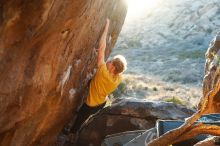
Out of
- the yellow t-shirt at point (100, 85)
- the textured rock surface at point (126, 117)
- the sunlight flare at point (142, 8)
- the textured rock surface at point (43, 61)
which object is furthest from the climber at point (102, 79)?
the sunlight flare at point (142, 8)

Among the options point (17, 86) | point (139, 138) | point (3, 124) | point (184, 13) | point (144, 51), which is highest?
point (184, 13)

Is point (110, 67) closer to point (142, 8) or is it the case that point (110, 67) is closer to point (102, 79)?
point (102, 79)

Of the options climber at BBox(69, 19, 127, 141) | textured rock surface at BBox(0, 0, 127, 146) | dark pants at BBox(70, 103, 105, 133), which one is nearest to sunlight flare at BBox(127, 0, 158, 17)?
dark pants at BBox(70, 103, 105, 133)

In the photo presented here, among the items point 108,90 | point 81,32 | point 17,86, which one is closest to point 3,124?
point 17,86

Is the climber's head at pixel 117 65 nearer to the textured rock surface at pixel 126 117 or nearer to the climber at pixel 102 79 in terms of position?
the climber at pixel 102 79

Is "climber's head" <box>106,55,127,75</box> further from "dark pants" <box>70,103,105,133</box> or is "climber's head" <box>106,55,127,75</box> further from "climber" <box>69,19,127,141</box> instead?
"dark pants" <box>70,103,105,133</box>

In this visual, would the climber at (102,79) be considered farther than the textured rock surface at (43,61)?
Yes

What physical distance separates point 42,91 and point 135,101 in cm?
580

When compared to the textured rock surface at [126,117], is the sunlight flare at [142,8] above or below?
above

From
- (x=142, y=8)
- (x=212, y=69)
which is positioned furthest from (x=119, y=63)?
(x=142, y=8)

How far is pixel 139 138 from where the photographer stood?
33.0ft

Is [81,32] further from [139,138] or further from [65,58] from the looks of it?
[139,138]

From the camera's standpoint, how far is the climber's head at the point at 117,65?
373 inches

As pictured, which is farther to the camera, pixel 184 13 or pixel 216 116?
pixel 184 13
